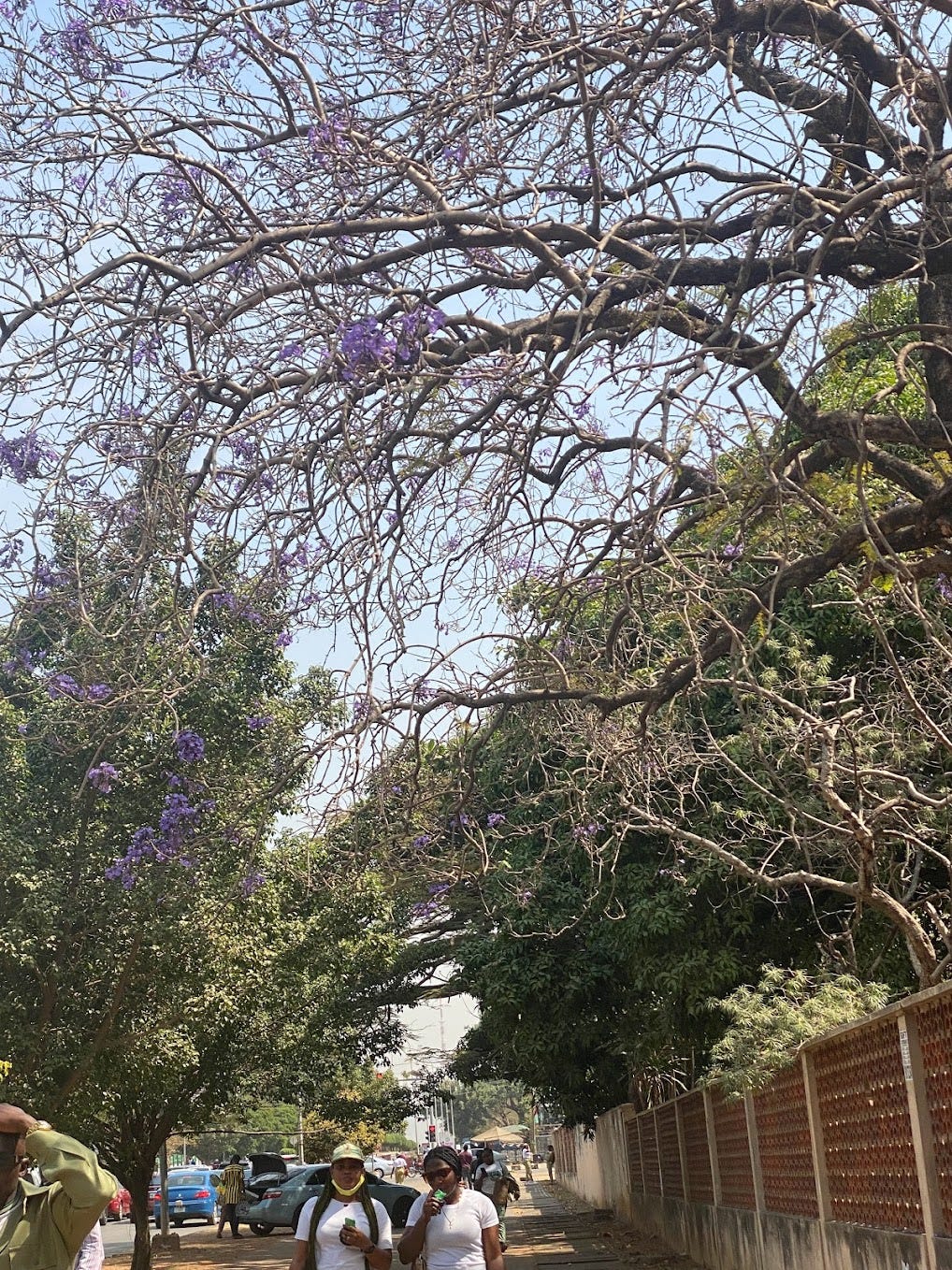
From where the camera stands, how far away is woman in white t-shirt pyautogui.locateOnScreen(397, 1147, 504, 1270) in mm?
7062

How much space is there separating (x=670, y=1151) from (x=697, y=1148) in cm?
272

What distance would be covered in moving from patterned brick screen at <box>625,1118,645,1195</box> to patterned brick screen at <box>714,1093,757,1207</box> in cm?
912

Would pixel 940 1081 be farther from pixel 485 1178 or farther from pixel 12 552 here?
pixel 485 1178

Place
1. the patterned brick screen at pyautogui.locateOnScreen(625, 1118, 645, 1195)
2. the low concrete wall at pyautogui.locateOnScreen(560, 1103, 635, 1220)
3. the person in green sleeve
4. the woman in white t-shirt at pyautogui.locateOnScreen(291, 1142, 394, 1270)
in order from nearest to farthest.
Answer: the person in green sleeve
the woman in white t-shirt at pyautogui.locateOnScreen(291, 1142, 394, 1270)
the patterned brick screen at pyautogui.locateOnScreen(625, 1118, 645, 1195)
the low concrete wall at pyautogui.locateOnScreen(560, 1103, 635, 1220)

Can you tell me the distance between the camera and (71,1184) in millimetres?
4391

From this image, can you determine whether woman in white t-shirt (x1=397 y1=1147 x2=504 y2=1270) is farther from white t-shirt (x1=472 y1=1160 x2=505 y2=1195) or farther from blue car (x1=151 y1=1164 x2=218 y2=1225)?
blue car (x1=151 y1=1164 x2=218 y2=1225)

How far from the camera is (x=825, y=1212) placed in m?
10.0

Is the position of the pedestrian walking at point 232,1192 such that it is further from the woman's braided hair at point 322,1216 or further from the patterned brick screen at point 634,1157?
the woman's braided hair at point 322,1216

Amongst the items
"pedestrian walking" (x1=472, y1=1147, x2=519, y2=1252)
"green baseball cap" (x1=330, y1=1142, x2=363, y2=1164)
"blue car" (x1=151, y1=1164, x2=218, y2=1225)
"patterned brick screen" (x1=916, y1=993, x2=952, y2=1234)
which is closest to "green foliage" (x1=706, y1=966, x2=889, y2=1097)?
"patterned brick screen" (x1=916, y1=993, x2=952, y2=1234)

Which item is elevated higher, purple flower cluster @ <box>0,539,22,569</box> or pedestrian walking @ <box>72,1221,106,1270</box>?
purple flower cluster @ <box>0,539,22,569</box>

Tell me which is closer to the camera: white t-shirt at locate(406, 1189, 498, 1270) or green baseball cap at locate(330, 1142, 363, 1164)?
green baseball cap at locate(330, 1142, 363, 1164)

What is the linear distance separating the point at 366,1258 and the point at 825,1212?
169 inches

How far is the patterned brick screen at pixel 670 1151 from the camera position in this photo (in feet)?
62.1

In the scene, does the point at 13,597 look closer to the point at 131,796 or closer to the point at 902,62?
the point at 902,62
